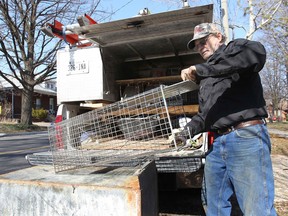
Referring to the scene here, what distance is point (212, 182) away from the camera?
8.48ft

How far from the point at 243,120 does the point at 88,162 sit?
1.65 m

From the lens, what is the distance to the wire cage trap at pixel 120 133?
2.90 meters

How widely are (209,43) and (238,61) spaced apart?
539 mm

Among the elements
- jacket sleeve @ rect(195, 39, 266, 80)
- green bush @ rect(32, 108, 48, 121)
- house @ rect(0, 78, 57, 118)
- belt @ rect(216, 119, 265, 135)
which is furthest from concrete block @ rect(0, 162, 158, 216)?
green bush @ rect(32, 108, 48, 121)

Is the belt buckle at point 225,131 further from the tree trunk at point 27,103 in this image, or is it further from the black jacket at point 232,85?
the tree trunk at point 27,103

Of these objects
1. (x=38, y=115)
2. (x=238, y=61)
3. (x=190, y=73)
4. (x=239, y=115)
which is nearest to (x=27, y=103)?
(x=38, y=115)

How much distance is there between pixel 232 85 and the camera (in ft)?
7.40

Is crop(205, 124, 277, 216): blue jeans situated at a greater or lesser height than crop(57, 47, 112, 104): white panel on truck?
lesser

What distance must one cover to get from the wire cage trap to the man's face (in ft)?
1.16

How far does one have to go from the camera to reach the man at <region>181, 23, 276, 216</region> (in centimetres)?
202

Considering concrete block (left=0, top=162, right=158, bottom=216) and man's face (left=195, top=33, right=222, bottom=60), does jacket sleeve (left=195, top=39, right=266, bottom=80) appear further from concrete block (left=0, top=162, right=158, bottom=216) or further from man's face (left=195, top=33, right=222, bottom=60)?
concrete block (left=0, top=162, right=158, bottom=216)

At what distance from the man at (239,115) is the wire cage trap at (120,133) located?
0.44 metres

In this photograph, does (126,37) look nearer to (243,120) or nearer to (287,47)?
(243,120)

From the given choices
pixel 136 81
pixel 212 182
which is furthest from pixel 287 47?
pixel 212 182
